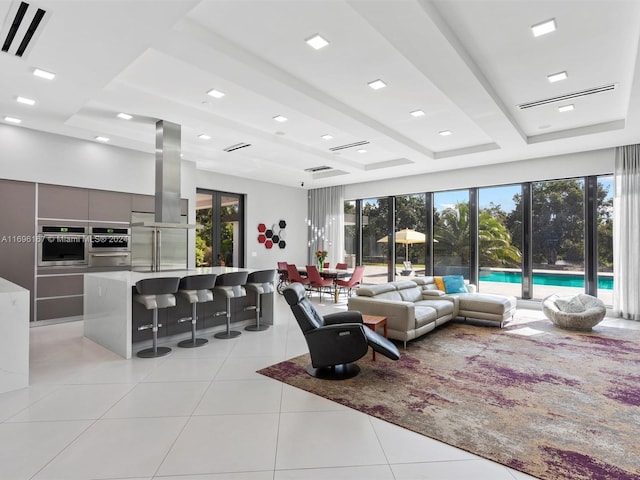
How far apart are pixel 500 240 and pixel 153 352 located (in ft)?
23.9

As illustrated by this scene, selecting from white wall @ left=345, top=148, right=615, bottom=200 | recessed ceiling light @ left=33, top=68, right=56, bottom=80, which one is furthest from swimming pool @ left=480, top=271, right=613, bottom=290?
recessed ceiling light @ left=33, top=68, right=56, bottom=80

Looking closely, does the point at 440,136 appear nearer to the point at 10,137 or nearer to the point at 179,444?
the point at 179,444

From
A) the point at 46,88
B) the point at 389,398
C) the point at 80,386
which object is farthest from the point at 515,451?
the point at 46,88

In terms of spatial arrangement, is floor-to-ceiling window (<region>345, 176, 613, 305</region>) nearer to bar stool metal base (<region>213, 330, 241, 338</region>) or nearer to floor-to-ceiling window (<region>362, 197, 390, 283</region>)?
floor-to-ceiling window (<region>362, 197, 390, 283</region>)

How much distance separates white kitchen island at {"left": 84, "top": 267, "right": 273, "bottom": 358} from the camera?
425 cm

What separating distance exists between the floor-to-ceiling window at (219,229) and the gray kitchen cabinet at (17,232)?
3.42 metres

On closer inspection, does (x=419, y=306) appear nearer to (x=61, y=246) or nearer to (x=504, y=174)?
(x=504, y=174)

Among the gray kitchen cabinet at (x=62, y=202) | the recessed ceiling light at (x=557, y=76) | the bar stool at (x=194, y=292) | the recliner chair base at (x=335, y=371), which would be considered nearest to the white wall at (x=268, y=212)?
the gray kitchen cabinet at (x=62, y=202)

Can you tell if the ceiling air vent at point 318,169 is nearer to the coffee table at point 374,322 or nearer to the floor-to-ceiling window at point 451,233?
the floor-to-ceiling window at point 451,233

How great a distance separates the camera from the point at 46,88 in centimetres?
416

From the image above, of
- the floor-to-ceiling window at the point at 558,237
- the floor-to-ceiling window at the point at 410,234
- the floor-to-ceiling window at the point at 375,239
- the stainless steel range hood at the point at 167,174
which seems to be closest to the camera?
the stainless steel range hood at the point at 167,174

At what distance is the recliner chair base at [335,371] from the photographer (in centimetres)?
368

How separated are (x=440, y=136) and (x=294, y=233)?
575 centimetres

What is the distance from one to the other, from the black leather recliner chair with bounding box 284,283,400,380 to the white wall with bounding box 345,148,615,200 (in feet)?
18.9
